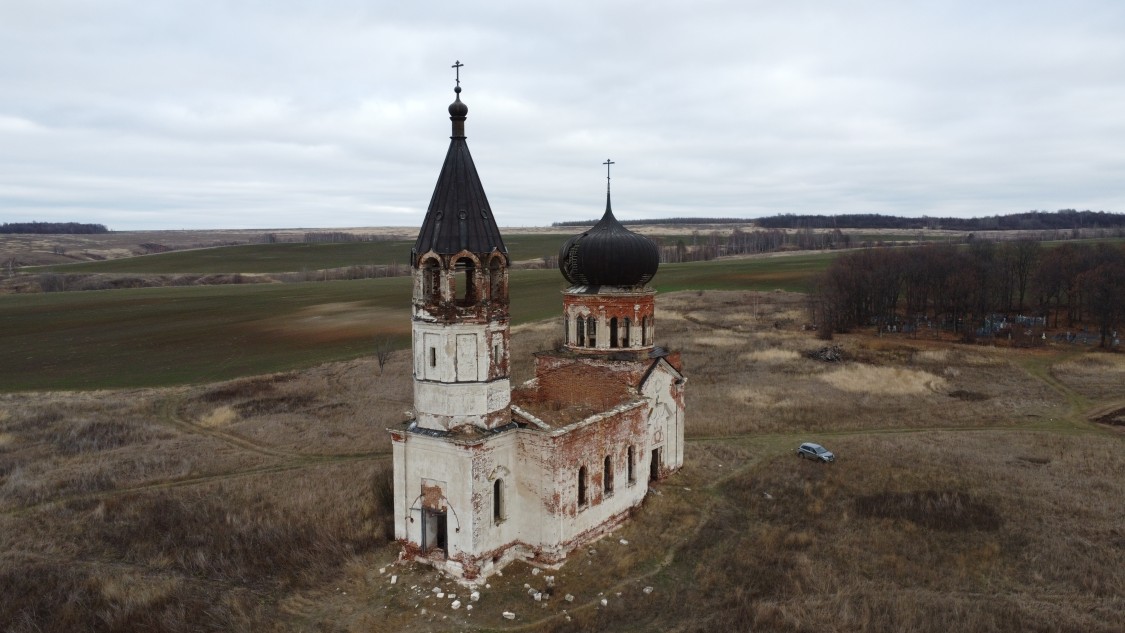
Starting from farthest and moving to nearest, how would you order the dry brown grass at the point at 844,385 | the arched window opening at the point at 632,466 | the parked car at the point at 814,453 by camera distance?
1. the dry brown grass at the point at 844,385
2. the parked car at the point at 814,453
3. the arched window opening at the point at 632,466

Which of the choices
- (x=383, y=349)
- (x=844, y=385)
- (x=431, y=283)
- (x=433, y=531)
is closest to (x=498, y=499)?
(x=433, y=531)

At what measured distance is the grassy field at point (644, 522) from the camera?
16031 millimetres

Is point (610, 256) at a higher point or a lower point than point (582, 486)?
higher

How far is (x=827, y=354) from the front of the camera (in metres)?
48.3

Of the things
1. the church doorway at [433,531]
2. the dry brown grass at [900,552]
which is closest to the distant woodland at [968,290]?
the dry brown grass at [900,552]

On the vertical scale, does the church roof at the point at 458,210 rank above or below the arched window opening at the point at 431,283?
above

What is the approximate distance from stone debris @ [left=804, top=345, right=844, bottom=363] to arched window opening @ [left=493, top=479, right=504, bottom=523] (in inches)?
1353

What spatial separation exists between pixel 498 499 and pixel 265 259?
4555 inches

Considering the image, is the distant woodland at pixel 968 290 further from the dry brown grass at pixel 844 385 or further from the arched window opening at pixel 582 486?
the arched window opening at pixel 582 486

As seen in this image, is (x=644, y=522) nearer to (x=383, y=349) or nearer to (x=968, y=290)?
(x=383, y=349)

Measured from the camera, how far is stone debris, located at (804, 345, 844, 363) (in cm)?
4769

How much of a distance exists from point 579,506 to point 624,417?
3335 millimetres

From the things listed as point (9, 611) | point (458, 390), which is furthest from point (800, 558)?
point (9, 611)

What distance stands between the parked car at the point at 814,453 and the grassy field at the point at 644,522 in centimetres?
74
